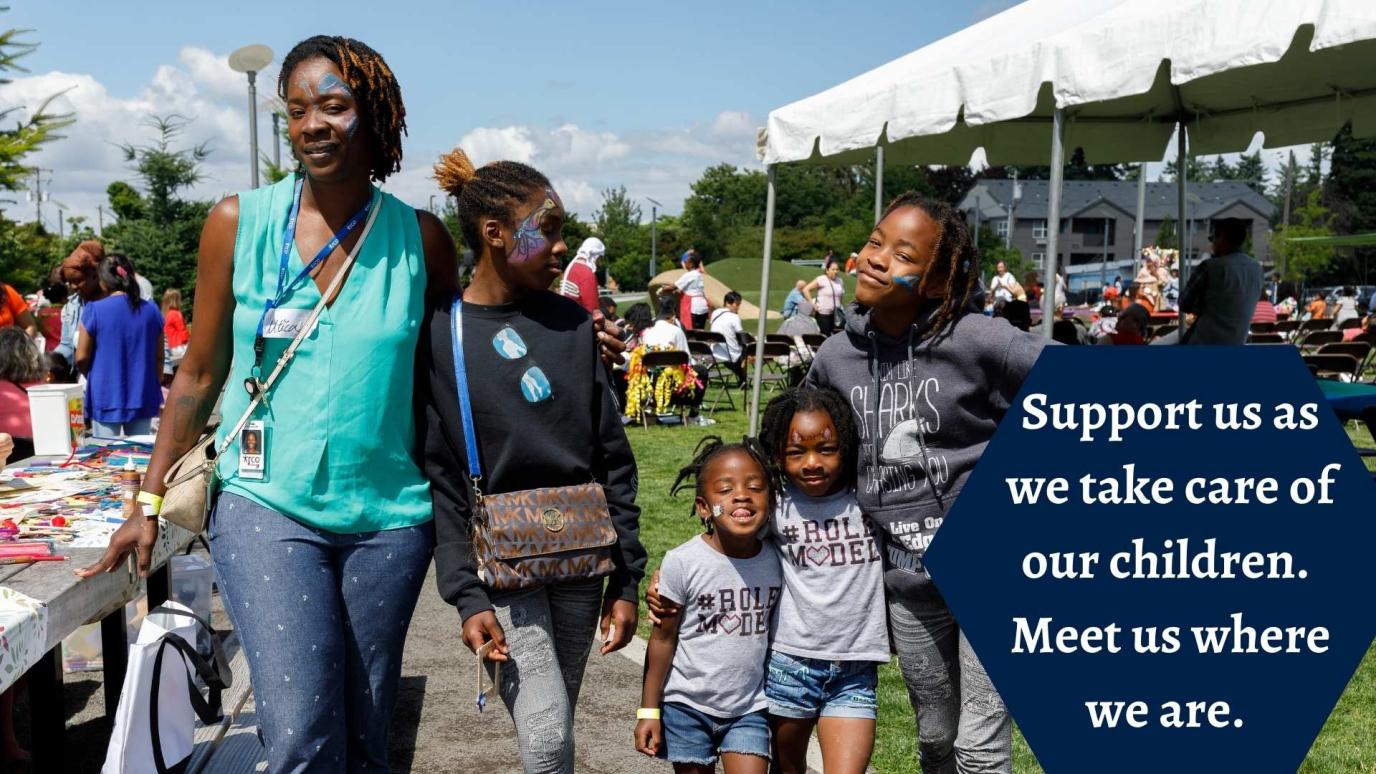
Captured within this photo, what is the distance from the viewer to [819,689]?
2871 mm

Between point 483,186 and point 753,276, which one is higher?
point 753,276

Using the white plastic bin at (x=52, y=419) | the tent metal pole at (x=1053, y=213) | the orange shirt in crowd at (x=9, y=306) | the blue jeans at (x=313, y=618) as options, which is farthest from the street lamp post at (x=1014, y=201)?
the blue jeans at (x=313, y=618)

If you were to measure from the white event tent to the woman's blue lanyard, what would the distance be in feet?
13.4

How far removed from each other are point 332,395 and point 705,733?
1.21m

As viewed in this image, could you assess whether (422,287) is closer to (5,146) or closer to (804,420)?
(804,420)

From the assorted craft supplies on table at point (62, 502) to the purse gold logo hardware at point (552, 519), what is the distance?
1467 millimetres

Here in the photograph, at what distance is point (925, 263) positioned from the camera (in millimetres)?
2787

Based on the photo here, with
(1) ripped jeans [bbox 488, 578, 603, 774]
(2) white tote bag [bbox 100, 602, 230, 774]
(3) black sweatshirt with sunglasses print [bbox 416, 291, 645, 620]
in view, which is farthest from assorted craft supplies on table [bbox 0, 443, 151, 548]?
(1) ripped jeans [bbox 488, 578, 603, 774]

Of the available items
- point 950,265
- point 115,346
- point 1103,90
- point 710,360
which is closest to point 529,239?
point 950,265

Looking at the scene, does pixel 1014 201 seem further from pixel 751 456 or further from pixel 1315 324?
pixel 751 456

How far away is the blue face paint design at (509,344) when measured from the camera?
256cm

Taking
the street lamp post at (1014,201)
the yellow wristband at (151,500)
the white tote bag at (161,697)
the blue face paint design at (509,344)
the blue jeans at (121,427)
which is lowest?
the white tote bag at (161,697)

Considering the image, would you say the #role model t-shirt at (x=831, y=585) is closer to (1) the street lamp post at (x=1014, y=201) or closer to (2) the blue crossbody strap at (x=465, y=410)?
(2) the blue crossbody strap at (x=465, y=410)
